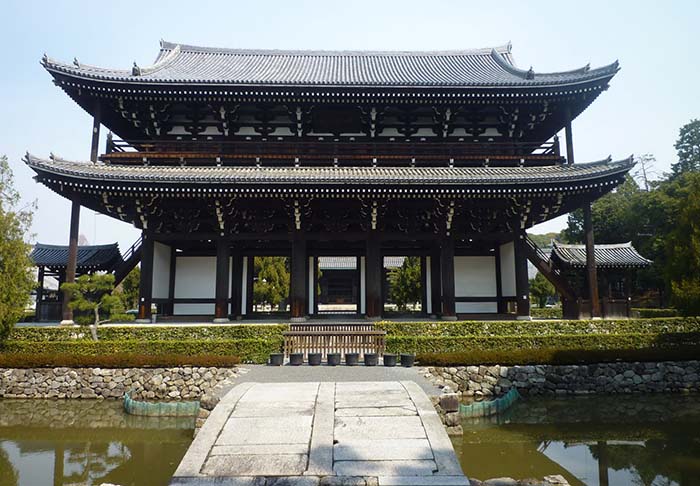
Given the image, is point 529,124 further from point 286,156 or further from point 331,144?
point 286,156

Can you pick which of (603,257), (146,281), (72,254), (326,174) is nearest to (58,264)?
(72,254)

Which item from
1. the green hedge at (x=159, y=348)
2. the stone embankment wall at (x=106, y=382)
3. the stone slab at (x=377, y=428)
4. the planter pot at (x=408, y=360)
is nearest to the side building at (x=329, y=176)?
the green hedge at (x=159, y=348)

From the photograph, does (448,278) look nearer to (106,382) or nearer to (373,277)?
(373,277)

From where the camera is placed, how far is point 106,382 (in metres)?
12.5

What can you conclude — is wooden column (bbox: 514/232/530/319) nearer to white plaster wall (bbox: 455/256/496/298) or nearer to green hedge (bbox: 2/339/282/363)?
white plaster wall (bbox: 455/256/496/298)

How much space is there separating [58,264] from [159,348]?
9685mm

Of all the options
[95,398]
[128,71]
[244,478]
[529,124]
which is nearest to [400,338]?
[244,478]

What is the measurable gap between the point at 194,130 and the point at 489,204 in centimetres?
1314

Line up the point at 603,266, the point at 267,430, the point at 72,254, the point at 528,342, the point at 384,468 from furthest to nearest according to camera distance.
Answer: the point at 603,266 → the point at 72,254 → the point at 528,342 → the point at 267,430 → the point at 384,468

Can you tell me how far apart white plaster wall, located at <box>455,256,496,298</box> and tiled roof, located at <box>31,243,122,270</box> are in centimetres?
1569

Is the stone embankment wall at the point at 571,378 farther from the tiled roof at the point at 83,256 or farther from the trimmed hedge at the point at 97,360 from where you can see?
the tiled roof at the point at 83,256

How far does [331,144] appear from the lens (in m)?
18.1

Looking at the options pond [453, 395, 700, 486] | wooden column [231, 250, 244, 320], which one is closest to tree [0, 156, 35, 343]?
wooden column [231, 250, 244, 320]

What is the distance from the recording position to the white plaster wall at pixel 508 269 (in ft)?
59.9
